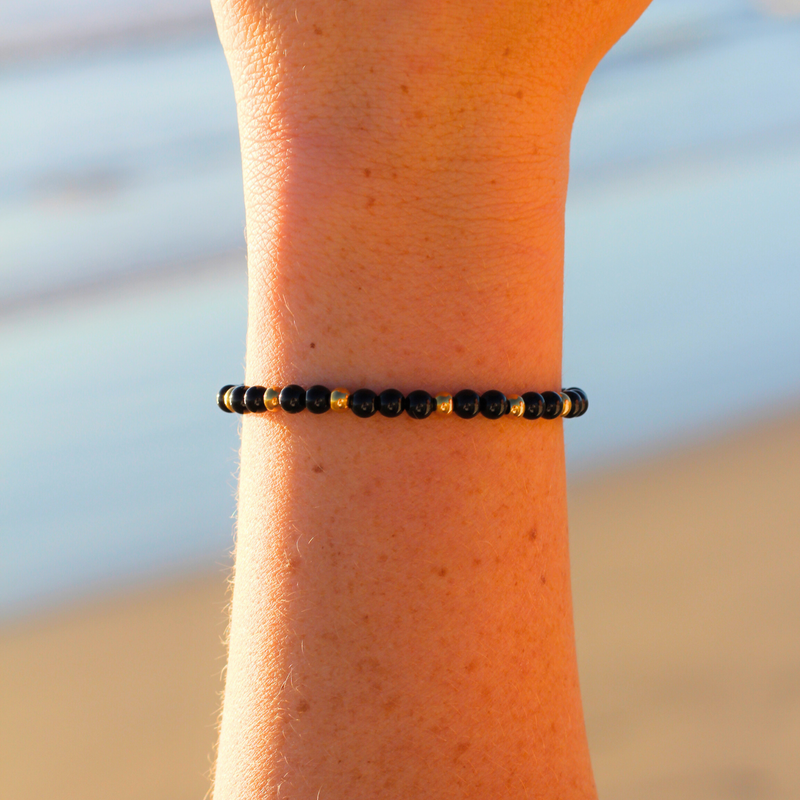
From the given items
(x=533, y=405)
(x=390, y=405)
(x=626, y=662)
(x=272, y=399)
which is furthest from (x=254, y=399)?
(x=626, y=662)

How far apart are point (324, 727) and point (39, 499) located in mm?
2399

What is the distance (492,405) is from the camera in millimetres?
659

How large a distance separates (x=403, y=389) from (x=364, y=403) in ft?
0.11

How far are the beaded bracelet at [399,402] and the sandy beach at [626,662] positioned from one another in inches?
56.2

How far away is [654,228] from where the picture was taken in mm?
3658

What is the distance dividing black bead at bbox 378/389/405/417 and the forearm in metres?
0.01

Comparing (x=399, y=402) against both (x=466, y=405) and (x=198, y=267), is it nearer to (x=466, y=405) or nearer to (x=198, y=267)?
(x=466, y=405)

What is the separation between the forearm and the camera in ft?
2.11

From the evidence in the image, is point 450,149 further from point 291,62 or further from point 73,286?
point 73,286

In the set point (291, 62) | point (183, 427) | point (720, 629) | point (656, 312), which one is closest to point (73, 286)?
point (183, 427)

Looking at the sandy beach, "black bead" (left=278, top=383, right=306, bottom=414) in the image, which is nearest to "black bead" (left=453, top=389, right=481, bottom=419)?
"black bead" (left=278, top=383, right=306, bottom=414)

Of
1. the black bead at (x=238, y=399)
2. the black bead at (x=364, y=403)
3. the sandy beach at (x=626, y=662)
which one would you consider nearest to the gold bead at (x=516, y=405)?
the black bead at (x=364, y=403)

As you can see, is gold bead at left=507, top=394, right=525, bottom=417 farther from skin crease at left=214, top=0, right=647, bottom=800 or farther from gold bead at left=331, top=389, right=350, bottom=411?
gold bead at left=331, top=389, right=350, bottom=411

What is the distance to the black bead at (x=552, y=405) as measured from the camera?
0.71 meters
